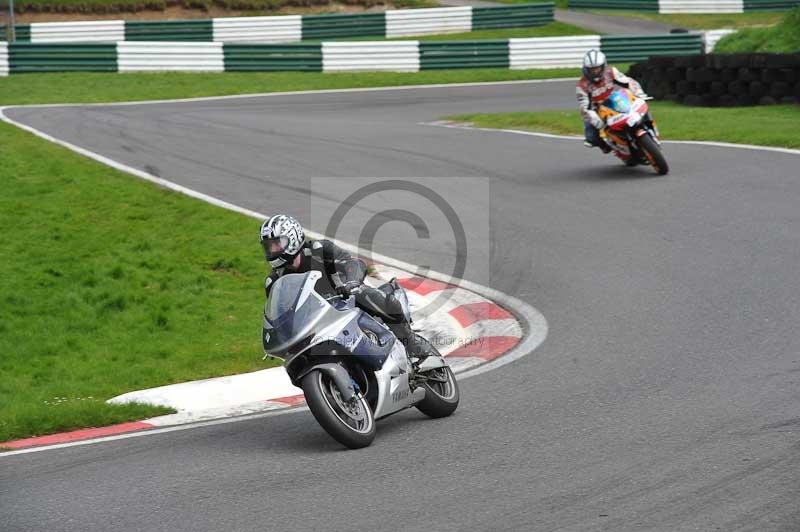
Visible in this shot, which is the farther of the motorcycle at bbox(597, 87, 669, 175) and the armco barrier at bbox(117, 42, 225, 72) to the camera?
the armco barrier at bbox(117, 42, 225, 72)

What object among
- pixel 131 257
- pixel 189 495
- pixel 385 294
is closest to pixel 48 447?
pixel 189 495

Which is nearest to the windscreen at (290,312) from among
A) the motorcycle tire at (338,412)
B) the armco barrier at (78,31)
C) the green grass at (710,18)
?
the motorcycle tire at (338,412)

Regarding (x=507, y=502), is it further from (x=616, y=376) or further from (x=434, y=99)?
(x=434, y=99)

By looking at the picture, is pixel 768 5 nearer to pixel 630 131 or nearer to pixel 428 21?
pixel 428 21

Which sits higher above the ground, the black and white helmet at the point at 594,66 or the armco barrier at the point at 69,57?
the armco barrier at the point at 69,57

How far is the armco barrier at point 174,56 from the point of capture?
96.6 ft

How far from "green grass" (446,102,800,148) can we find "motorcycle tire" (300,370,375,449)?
10.6 meters

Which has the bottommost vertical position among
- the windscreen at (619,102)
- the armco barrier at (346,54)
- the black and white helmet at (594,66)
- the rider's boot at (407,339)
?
the rider's boot at (407,339)

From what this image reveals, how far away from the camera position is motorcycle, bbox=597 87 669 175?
48.2ft

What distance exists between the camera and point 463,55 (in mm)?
30094

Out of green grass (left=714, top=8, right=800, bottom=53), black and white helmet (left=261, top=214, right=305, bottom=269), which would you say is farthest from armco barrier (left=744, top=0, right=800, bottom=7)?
black and white helmet (left=261, top=214, right=305, bottom=269)

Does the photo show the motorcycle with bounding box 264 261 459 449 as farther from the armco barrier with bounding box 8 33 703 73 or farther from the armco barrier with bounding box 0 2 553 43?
the armco barrier with bounding box 0 2 553 43

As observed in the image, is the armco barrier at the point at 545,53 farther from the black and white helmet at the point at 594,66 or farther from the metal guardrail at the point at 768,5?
the black and white helmet at the point at 594,66

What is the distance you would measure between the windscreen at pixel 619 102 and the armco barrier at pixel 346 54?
49.8 ft
